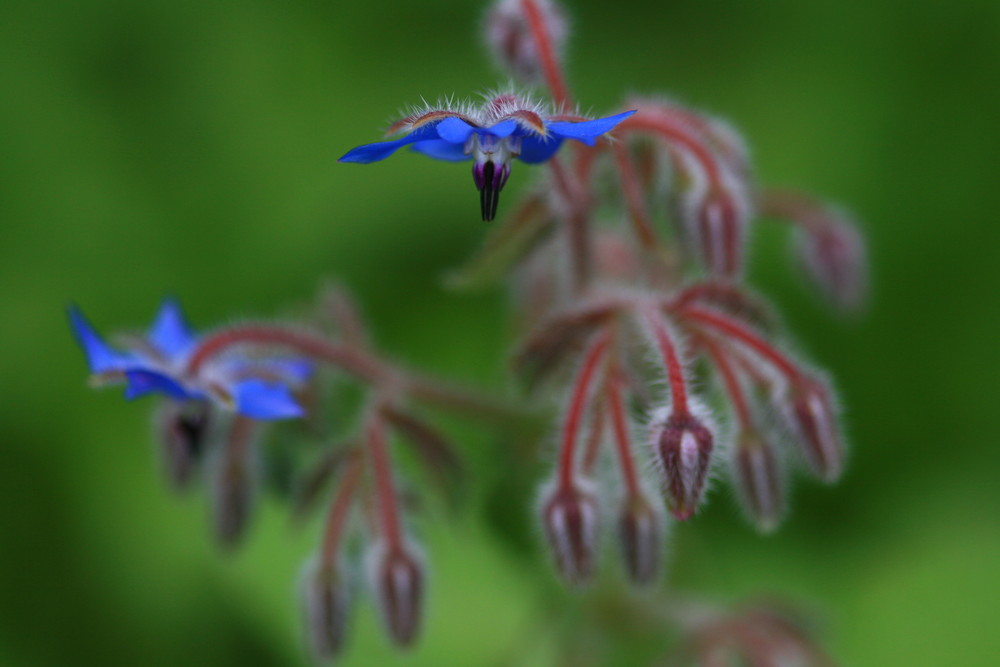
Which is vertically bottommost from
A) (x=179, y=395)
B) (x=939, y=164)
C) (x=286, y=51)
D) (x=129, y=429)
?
(x=179, y=395)

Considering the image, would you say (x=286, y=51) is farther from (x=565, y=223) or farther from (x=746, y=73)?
(x=565, y=223)

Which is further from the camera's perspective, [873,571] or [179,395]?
[873,571]

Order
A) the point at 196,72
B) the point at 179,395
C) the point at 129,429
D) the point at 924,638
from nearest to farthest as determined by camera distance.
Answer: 1. the point at 179,395
2. the point at 924,638
3. the point at 129,429
4. the point at 196,72

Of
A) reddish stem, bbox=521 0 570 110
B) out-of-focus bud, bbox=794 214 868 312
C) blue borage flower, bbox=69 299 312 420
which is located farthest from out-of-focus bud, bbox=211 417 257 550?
out-of-focus bud, bbox=794 214 868 312

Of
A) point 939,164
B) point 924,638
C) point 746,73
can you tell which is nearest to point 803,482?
point 924,638

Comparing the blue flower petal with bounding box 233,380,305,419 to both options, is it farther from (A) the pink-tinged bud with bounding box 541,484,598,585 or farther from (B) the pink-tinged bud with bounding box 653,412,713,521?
(B) the pink-tinged bud with bounding box 653,412,713,521

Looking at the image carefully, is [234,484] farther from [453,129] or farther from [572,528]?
[453,129]
